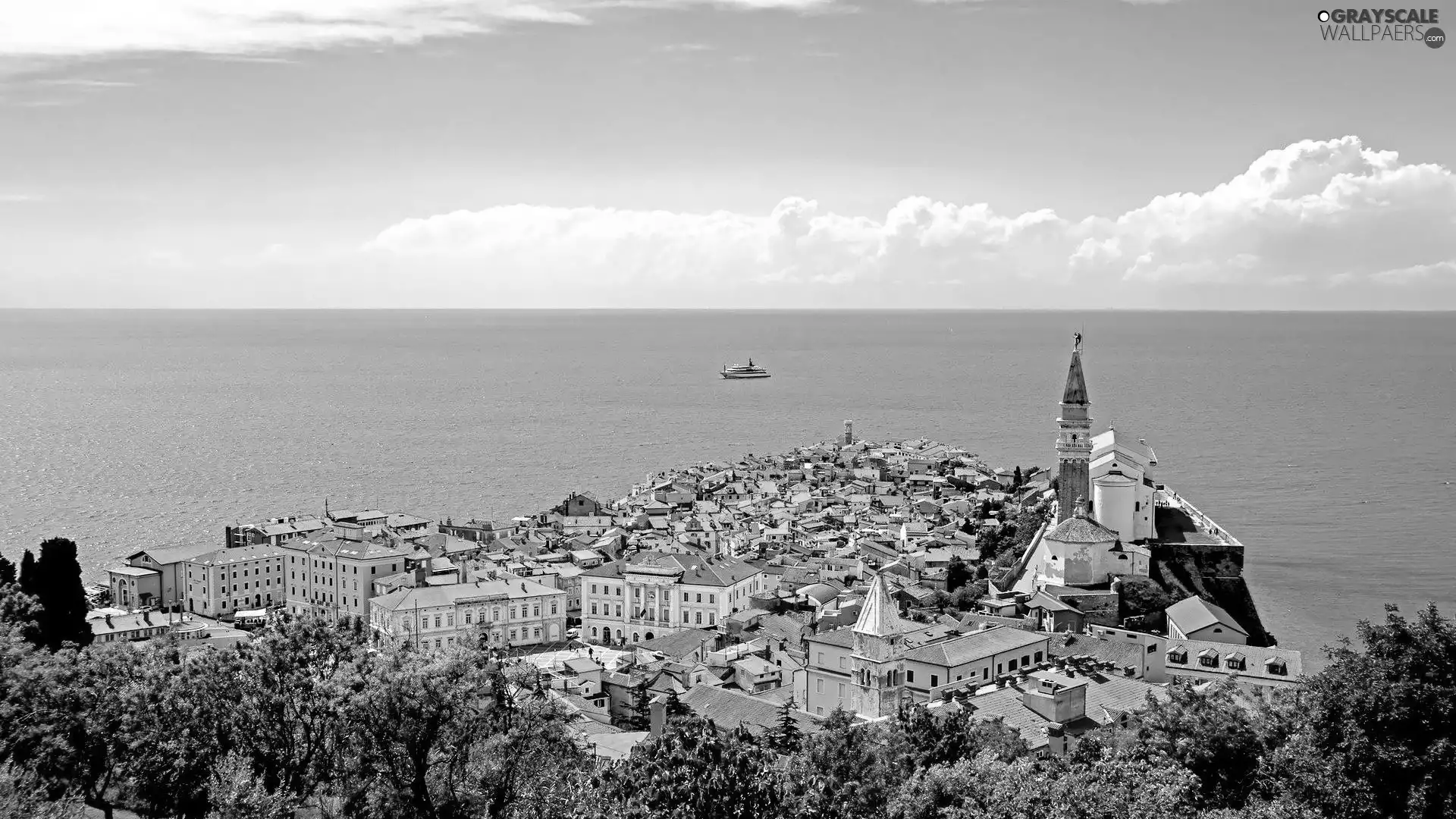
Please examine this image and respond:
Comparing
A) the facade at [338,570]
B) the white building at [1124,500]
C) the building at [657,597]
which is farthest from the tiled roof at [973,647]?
the facade at [338,570]

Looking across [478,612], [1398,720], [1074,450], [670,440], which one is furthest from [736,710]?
[670,440]

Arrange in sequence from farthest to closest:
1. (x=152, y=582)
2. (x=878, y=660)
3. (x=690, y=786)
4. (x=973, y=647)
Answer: (x=152, y=582), (x=973, y=647), (x=878, y=660), (x=690, y=786)

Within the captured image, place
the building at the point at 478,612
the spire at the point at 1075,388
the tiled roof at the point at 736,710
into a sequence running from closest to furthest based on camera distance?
the tiled roof at the point at 736,710
the building at the point at 478,612
the spire at the point at 1075,388

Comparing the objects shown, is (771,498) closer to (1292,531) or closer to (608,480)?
(608,480)

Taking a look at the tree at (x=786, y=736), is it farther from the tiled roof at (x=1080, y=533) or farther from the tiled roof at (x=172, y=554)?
the tiled roof at (x=172, y=554)

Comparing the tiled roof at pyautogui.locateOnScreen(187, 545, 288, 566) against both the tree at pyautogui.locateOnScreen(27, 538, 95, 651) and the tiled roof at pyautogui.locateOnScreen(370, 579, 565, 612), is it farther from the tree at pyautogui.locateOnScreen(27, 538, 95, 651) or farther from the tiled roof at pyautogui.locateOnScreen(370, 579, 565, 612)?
the tree at pyautogui.locateOnScreen(27, 538, 95, 651)

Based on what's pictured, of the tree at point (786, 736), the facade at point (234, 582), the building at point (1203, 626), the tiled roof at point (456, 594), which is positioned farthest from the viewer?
the facade at point (234, 582)

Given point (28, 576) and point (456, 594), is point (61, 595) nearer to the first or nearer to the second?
point (28, 576)
